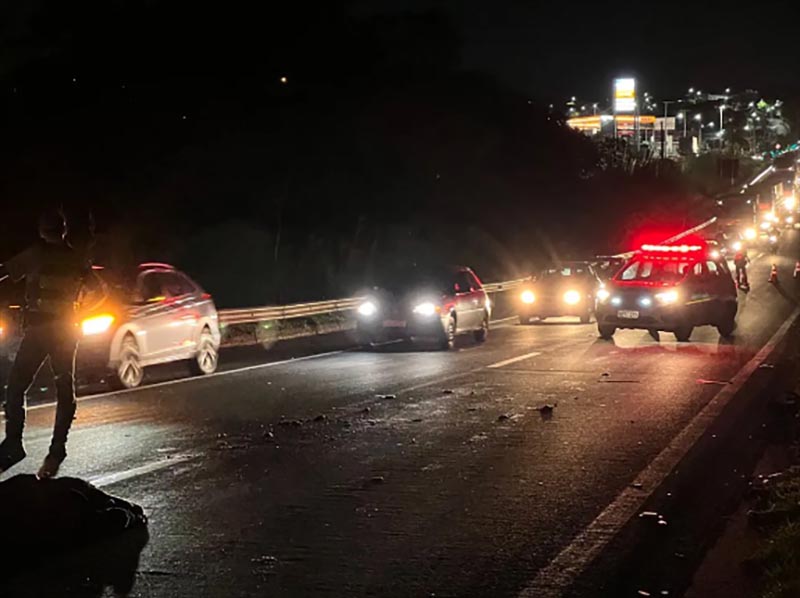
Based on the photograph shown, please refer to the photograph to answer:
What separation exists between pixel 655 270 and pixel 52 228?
59.7ft

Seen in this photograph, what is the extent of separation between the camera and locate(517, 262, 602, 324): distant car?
3130 centimetres

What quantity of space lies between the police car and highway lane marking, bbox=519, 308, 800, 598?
9.68m

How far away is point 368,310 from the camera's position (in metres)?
24.1

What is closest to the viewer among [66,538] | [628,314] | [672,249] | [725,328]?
[66,538]

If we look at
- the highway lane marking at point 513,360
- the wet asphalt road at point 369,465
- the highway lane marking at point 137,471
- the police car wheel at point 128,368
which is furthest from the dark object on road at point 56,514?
the highway lane marking at point 513,360

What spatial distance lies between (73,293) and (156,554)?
8.63ft

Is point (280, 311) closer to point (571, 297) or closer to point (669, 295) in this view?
point (571, 297)

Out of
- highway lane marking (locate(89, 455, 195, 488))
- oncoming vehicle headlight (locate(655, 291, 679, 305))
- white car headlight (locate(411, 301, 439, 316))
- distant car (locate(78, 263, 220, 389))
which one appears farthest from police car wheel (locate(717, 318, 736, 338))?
highway lane marking (locate(89, 455, 195, 488))

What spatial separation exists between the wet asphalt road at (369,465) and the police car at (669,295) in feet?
14.7

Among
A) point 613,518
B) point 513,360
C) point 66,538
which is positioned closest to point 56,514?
point 66,538

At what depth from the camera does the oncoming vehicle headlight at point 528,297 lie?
3178 cm

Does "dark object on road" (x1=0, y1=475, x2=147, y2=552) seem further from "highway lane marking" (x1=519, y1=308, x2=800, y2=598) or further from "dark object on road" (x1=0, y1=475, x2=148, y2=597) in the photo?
"highway lane marking" (x1=519, y1=308, x2=800, y2=598)

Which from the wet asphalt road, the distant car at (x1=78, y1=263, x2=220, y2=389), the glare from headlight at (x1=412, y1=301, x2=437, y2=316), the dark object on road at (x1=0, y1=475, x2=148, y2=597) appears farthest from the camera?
the glare from headlight at (x1=412, y1=301, x2=437, y2=316)

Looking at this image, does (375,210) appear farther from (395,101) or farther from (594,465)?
(594,465)
